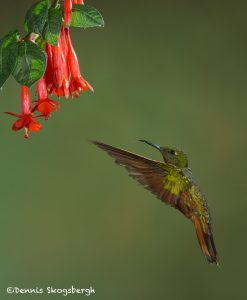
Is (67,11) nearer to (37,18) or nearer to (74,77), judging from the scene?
(37,18)

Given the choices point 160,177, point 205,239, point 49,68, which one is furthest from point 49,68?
point 205,239

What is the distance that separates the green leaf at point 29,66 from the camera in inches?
20.9

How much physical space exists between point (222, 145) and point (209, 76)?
0.29 m

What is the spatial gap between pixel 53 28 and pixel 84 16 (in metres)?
0.05

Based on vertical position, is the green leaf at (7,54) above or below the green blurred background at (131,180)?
below

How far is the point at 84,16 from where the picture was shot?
58cm

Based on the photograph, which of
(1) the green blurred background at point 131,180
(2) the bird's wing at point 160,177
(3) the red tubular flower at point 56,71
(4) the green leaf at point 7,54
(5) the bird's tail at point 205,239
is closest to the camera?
(4) the green leaf at point 7,54

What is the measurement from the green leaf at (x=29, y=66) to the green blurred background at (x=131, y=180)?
55.6 inches

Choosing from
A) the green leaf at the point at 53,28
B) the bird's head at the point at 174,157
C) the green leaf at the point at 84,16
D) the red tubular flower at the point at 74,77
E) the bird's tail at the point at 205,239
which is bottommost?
the bird's tail at the point at 205,239

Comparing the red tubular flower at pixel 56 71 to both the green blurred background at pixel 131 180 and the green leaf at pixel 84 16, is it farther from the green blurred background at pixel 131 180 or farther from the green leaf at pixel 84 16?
the green blurred background at pixel 131 180

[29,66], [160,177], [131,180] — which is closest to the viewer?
[29,66]

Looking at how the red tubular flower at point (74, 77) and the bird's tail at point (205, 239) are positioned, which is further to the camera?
the bird's tail at point (205, 239)

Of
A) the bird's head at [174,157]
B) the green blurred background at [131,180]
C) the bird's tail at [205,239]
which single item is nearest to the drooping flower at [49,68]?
the bird's head at [174,157]

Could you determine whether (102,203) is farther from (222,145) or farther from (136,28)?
(136,28)
